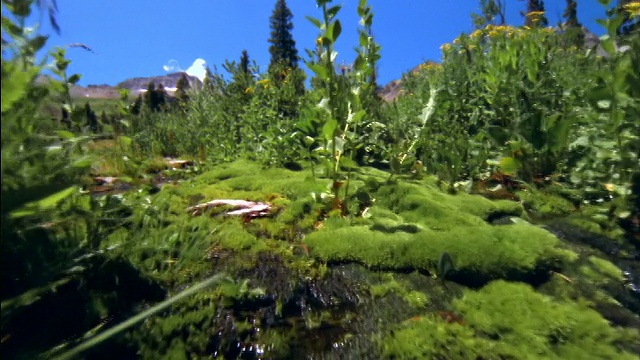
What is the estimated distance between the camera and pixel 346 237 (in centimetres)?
289

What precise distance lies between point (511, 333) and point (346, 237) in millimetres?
1095

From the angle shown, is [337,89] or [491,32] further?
[491,32]

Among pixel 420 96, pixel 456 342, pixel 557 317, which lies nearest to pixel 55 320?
pixel 456 342

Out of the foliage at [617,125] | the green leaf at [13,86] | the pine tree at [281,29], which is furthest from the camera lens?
the pine tree at [281,29]

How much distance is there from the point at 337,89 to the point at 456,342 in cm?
202

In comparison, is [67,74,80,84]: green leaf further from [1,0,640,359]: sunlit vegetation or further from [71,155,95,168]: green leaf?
[71,155,95,168]: green leaf

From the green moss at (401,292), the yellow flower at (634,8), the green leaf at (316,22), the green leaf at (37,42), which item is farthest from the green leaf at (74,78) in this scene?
the yellow flower at (634,8)

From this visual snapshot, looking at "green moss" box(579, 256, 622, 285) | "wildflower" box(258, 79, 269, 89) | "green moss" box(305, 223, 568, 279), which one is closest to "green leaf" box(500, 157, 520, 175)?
"green moss" box(305, 223, 568, 279)

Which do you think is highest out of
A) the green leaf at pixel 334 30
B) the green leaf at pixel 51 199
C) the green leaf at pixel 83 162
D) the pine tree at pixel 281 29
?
the pine tree at pixel 281 29

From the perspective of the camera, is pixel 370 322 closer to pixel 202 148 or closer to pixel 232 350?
pixel 232 350

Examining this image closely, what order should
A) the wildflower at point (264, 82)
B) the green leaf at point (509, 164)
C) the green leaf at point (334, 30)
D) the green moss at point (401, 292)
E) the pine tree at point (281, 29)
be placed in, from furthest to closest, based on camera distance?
the pine tree at point (281, 29) < the wildflower at point (264, 82) < the green leaf at point (509, 164) < the green leaf at point (334, 30) < the green moss at point (401, 292)

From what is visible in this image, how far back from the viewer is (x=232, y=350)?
197 centimetres

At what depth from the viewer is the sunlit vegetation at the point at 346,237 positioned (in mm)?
1821

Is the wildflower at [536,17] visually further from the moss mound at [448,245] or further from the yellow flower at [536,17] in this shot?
the moss mound at [448,245]
